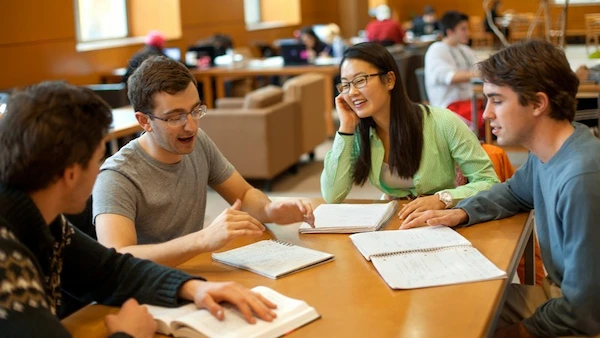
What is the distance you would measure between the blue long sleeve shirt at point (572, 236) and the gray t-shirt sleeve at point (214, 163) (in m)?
1.00

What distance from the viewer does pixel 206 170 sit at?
2.52 m

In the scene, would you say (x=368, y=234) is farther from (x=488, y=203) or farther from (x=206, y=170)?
(x=206, y=170)

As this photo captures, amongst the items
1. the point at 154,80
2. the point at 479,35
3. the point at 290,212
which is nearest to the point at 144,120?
the point at 154,80

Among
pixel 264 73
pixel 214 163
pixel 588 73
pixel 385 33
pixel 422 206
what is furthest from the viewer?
pixel 385 33

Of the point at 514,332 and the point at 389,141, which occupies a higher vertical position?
the point at 389,141

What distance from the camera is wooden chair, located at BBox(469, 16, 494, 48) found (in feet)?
57.4

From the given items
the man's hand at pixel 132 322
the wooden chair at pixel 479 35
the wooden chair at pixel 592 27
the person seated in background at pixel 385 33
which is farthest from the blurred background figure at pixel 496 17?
A: the man's hand at pixel 132 322

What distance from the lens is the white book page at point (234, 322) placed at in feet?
5.03

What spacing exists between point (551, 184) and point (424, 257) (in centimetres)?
37

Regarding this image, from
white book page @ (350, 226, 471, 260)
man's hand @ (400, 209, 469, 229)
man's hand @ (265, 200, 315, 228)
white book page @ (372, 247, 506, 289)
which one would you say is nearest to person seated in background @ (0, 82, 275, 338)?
white book page @ (372, 247, 506, 289)

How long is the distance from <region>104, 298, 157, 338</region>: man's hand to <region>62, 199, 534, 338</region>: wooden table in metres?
0.06

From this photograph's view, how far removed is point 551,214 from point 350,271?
0.53 meters

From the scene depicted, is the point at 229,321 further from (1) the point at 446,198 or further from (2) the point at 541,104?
(1) the point at 446,198

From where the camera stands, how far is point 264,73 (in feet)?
28.2
